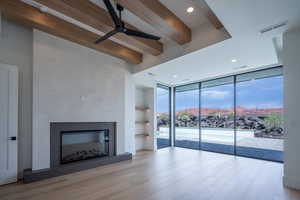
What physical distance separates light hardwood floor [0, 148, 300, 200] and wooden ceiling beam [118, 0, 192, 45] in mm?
3219

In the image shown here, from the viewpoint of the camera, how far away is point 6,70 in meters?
3.25

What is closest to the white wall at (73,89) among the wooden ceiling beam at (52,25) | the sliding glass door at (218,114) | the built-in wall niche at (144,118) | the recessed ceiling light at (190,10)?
the wooden ceiling beam at (52,25)

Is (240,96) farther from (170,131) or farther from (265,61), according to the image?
(170,131)

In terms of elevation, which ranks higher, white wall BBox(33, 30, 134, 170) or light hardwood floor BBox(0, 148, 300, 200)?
white wall BBox(33, 30, 134, 170)

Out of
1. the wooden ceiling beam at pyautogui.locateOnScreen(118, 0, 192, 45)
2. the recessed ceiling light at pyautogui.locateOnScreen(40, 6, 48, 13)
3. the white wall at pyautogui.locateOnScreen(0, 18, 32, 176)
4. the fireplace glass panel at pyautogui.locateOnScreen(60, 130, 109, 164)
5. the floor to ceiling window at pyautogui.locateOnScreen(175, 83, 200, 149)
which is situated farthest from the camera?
the floor to ceiling window at pyautogui.locateOnScreen(175, 83, 200, 149)

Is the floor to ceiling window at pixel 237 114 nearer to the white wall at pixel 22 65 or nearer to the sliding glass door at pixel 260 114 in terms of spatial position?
the sliding glass door at pixel 260 114

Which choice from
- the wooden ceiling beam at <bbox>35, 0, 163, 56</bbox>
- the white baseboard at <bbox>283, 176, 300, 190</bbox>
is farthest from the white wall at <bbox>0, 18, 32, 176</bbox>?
the white baseboard at <bbox>283, 176, 300, 190</bbox>

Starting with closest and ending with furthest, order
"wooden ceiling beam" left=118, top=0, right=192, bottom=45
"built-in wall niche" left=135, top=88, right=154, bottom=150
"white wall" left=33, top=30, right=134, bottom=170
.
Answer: "wooden ceiling beam" left=118, top=0, right=192, bottom=45 → "white wall" left=33, top=30, right=134, bottom=170 → "built-in wall niche" left=135, top=88, right=154, bottom=150

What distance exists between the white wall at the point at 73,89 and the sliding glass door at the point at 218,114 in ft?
11.0

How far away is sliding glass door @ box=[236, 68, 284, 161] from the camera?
198 inches

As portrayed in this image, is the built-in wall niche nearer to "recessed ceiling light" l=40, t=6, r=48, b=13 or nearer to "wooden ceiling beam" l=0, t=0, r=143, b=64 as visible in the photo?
"wooden ceiling beam" l=0, t=0, r=143, b=64

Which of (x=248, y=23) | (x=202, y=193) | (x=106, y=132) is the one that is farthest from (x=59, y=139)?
(x=248, y=23)

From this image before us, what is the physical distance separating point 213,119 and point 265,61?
2828mm

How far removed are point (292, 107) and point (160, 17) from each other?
3.11 meters
